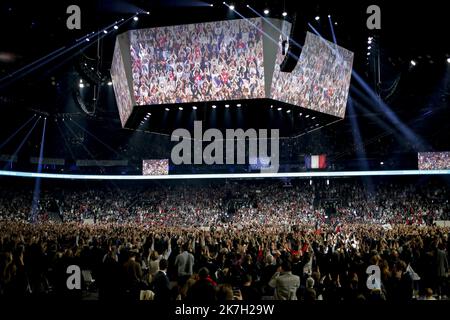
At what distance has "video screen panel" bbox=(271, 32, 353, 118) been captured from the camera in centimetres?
1636

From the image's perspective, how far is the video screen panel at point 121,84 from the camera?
17.7m

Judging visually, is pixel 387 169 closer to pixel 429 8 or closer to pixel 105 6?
pixel 429 8

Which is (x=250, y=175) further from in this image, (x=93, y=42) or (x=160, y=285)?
(x=160, y=285)

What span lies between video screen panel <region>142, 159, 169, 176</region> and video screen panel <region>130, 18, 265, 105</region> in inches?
777

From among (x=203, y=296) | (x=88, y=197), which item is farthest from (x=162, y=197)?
(x=203, y=296)

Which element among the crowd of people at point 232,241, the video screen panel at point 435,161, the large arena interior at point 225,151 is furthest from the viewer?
the video screen panel at point 435,161

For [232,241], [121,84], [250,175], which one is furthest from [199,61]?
[250,175]

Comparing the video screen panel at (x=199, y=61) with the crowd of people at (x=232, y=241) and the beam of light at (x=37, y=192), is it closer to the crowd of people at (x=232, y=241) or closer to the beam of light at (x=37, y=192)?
the crowd of people at (x=232, y=241)

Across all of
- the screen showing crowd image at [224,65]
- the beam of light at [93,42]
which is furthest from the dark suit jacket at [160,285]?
the beam of light at [93,42]

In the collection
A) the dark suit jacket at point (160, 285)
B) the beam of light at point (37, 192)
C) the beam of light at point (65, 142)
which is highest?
the beam of light at point (65, 142)

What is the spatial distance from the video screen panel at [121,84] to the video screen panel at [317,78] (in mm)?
6741

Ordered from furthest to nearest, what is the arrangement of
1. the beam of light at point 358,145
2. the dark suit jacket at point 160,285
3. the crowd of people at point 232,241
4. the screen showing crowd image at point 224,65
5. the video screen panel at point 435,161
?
the beam of light at point 358,145
the video screen panel at point 435,161
the screen showing crowd image at point 224,65
the crowd of people at point 232,241
the dark suit jacket at point 160,285

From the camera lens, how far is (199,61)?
15992mm

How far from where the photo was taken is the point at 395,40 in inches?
734
